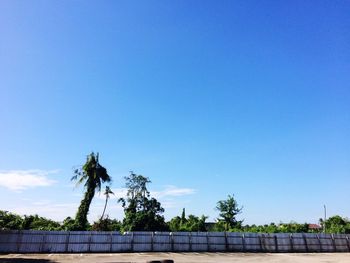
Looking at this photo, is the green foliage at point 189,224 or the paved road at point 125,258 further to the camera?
the green foliage at point 189,224

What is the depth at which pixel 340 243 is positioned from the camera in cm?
3891

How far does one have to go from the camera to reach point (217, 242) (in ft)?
110

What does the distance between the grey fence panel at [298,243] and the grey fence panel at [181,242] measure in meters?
12.8

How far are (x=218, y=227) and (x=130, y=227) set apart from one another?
73.8 ft

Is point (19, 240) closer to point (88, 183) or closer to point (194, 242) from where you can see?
point (88, 183)

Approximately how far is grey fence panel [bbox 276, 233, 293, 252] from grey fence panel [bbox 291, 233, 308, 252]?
1.27 feet

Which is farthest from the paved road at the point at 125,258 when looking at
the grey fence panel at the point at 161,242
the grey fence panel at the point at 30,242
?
the grey fence panel at the point at 161,242

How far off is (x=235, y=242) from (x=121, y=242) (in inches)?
479

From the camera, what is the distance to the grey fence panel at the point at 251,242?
34750 millimetres

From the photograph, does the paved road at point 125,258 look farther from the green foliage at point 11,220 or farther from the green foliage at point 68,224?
the green foliage at point 11,220

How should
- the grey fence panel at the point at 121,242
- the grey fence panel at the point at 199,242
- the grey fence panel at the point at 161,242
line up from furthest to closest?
the grey fence panel at the point at 199,242 < the grey fence panel at the point at 161,242 < the grey fence panel at the point at 121,242

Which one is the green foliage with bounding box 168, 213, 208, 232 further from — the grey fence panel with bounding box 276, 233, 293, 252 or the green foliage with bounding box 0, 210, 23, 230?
the green foliage with bounding box 0, 210, 23, 230

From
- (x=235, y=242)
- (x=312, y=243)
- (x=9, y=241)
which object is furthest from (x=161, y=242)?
(x=312, y=243)

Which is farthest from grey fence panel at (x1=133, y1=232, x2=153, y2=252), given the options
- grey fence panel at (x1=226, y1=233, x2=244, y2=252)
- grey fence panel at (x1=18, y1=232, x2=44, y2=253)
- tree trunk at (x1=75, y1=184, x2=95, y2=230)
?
tree trunk at (x1=75, y1=184, x2=95, y2=230)
